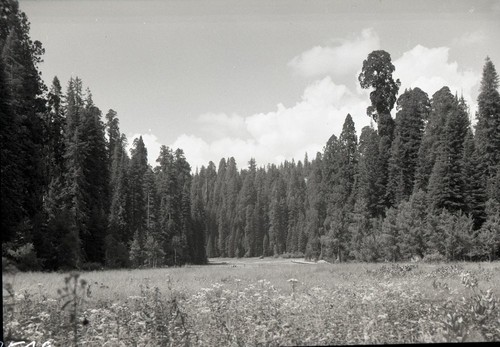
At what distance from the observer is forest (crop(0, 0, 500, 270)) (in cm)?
2223

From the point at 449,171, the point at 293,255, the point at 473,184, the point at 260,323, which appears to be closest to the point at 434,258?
the point at 449,171

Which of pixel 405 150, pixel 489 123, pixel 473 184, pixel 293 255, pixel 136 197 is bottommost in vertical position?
pixel 293 255

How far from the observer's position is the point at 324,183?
192 feet

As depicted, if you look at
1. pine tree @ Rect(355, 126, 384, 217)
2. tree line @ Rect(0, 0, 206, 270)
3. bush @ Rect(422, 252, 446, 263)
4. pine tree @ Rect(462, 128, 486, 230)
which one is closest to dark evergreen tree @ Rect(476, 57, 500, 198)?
pine tree @ Rect(462, 128, 486, 230)

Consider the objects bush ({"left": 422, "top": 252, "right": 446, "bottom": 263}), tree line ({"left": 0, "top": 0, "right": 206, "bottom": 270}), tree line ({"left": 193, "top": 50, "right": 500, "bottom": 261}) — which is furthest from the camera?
tree line ({"left": 193, "top": 50, "right": 500, "bottom": 261})

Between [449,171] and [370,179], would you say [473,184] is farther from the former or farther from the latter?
[370,179]

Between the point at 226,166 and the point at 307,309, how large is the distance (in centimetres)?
12046

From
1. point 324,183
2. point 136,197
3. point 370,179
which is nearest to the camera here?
point 370,179

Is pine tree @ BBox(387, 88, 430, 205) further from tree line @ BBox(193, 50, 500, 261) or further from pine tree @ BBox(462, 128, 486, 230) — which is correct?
pine tree @ BBox(462, 128, 486, 230)

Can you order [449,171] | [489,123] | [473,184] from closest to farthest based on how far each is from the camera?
[449,171]
[473,184]
[489,123]

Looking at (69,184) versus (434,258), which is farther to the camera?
(69,184)

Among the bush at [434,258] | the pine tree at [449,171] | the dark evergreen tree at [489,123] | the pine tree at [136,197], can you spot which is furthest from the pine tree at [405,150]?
the pine tree at [136,197]

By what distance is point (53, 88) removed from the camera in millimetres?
28484

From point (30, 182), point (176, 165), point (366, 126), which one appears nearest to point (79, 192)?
point (30, 182)
